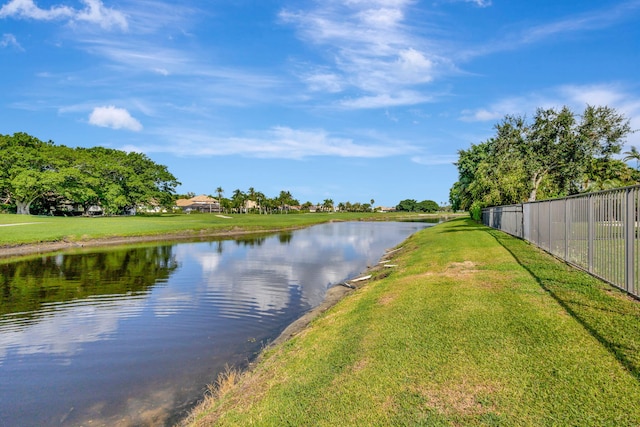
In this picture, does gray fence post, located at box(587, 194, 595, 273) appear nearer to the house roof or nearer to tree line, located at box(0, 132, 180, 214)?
tree line, located at box(0, 132, 180, 214)

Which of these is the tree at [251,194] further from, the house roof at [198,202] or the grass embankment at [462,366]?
the grass embankment at [462,366]

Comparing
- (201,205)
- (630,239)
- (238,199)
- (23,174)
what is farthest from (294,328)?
(201,205)

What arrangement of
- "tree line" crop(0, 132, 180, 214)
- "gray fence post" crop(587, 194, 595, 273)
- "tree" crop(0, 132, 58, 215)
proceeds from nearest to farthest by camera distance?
1. "gray fence post" crop(587, 194, 595, 273)
2. "tree" crop(0, 132, 58, 215)
3. "tree line" crop(0, 132, 180, 214)

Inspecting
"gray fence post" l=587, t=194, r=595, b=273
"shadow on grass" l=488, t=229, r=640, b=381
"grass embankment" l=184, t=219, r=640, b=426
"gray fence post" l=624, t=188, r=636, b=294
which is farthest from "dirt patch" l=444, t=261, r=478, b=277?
"gray fence post" l=624, t=188, r=636, b=294

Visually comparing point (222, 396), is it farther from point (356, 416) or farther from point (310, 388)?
point (356, 416)

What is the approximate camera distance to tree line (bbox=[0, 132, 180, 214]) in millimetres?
55094

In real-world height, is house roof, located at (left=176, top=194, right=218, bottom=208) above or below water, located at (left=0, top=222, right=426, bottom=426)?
above

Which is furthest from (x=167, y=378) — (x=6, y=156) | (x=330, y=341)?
(x=6, y=156)

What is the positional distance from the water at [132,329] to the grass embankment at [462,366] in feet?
5.56

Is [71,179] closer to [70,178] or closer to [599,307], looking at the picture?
[70,178]

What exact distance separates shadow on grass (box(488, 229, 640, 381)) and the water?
693cm

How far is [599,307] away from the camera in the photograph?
6.92 m

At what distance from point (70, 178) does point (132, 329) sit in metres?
62.2

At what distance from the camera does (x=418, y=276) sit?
1216 centimetres
